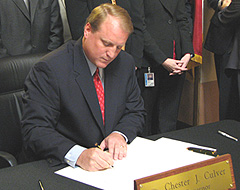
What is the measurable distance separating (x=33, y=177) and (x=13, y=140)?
619 millimetres

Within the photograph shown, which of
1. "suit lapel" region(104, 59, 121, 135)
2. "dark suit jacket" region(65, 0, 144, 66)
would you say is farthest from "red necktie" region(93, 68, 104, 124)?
"dark suit jacket" region(65, 0, 144, 66)

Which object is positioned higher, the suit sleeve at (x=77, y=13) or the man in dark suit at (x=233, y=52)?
the suit sleeve at (x=77, y=13)

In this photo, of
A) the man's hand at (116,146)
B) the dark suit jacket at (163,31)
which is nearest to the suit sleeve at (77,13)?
the dark suit jacket at (163,31)

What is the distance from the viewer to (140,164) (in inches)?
50.3

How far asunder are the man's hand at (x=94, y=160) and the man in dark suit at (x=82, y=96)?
110 mm

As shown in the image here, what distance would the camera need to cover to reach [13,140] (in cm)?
178

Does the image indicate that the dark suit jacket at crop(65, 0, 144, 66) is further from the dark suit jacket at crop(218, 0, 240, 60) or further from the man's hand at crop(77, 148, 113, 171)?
the man's hand at crop(77, 148, 113, 171)

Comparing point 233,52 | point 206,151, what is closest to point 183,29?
point 233,52

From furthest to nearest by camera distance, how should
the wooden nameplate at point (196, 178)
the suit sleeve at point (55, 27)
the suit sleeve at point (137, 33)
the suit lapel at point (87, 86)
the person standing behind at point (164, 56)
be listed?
1. the suit sleeve at point (55, 27)
2. the person standing behind at point (164, 56)
3. the suit sleeve at point (137, 33)
4. the suit lapel at point (87, 86)
5. the wooden nameplate at point (196, 178)

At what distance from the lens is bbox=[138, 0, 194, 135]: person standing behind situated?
2725mm

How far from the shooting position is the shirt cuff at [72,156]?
1.29 meters

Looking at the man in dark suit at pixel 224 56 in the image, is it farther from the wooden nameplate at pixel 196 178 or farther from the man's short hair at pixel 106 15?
the wooden nameplate at pixel 196 178

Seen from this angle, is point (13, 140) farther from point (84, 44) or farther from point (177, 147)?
point (177, 147)

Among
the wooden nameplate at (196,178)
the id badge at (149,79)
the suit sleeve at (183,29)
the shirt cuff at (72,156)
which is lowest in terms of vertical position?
the id badge at (149,79)
